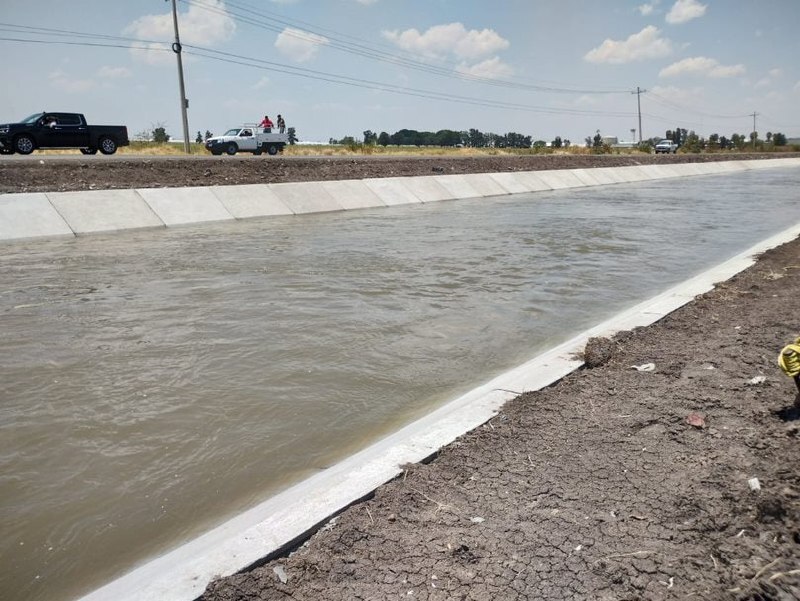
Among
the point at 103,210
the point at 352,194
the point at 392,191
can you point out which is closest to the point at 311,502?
the point at 103,210

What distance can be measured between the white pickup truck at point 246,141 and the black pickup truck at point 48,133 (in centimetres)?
868

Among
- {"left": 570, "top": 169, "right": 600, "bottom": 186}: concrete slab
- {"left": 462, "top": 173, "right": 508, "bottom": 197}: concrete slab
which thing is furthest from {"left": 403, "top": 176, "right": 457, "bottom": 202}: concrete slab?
{"left": 570, "top": 169, "right": 600, "bottom": 186}: concrete slab

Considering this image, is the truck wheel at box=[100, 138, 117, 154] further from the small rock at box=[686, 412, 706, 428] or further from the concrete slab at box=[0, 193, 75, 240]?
the small rock at box=[686, 412, 706, 428]

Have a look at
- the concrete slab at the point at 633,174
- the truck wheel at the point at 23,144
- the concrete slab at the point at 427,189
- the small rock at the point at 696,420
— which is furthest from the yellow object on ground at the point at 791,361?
the concrete slab at the point at 633,174

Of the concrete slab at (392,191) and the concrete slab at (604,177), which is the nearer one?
the concrete slab at (392,191)

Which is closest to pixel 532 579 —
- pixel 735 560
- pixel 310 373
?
pixel 735 560

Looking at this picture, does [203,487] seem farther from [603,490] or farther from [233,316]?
[233,316]

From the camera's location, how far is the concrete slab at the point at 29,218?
12.6 metres

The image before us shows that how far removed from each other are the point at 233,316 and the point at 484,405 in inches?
154

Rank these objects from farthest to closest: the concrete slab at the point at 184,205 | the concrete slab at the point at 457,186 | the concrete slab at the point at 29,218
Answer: the concrete slab at the point at 457,186
the concrete slab at the point at 184,205
the concrete slab at the point at 29,218

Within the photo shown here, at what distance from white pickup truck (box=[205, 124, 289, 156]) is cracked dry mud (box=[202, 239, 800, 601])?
30.9 m

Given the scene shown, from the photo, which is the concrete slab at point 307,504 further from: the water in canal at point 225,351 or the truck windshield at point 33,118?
the truck windshield at point 33,118

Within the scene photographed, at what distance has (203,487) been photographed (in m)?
3.53

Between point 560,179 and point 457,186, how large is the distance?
31.9 feet
